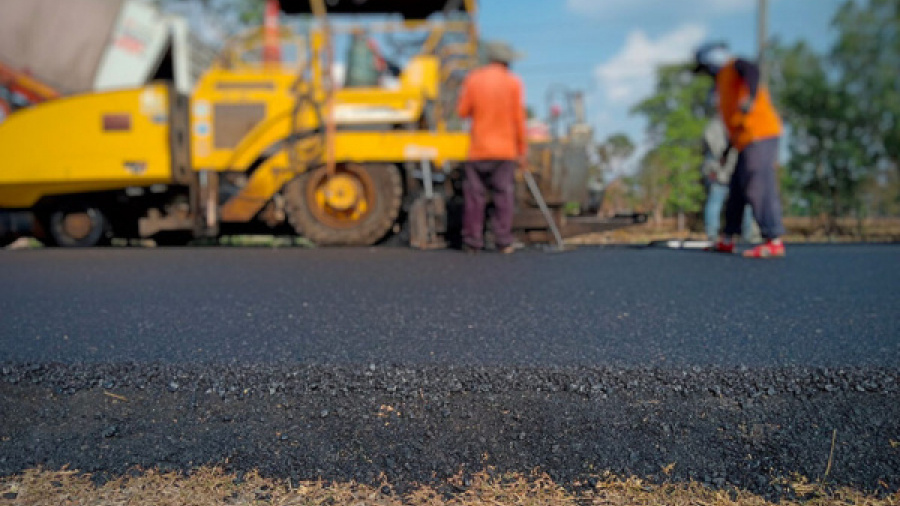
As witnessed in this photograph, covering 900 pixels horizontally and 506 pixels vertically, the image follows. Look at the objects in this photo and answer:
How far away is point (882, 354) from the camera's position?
2314 millimetres

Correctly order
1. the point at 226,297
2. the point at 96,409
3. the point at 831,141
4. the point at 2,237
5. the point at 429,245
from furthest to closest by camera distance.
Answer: the point at 831,141 → the point at 2,237 → the point at 429,245 → the point at 226,297 → the point at 96,409

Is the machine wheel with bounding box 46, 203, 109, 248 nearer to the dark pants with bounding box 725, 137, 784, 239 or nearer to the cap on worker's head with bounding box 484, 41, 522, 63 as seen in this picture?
the cap on worker's head with bounding box 484, 41, 522, 63

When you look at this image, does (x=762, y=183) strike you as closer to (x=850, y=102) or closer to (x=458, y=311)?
(x=458, y=311)

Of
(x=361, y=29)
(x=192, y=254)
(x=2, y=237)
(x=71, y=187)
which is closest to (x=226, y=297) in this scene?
(x=192, y=254)

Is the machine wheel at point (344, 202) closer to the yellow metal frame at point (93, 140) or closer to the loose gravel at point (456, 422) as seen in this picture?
the yellow metal frame at point (93, 140)

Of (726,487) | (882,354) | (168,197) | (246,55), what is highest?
(246,55)

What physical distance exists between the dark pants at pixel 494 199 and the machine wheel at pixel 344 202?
0.85 m

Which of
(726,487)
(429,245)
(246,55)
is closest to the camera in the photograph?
(726,487)

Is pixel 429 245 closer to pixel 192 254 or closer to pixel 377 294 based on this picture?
pixel 192 254

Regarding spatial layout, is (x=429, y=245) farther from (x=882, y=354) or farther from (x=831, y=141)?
(x=831, y=141)

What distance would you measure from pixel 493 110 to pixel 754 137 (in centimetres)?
205

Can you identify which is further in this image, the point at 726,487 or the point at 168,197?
the point at 168,197

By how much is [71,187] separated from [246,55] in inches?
87.4

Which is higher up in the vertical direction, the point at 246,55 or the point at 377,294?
the point at 246,55
